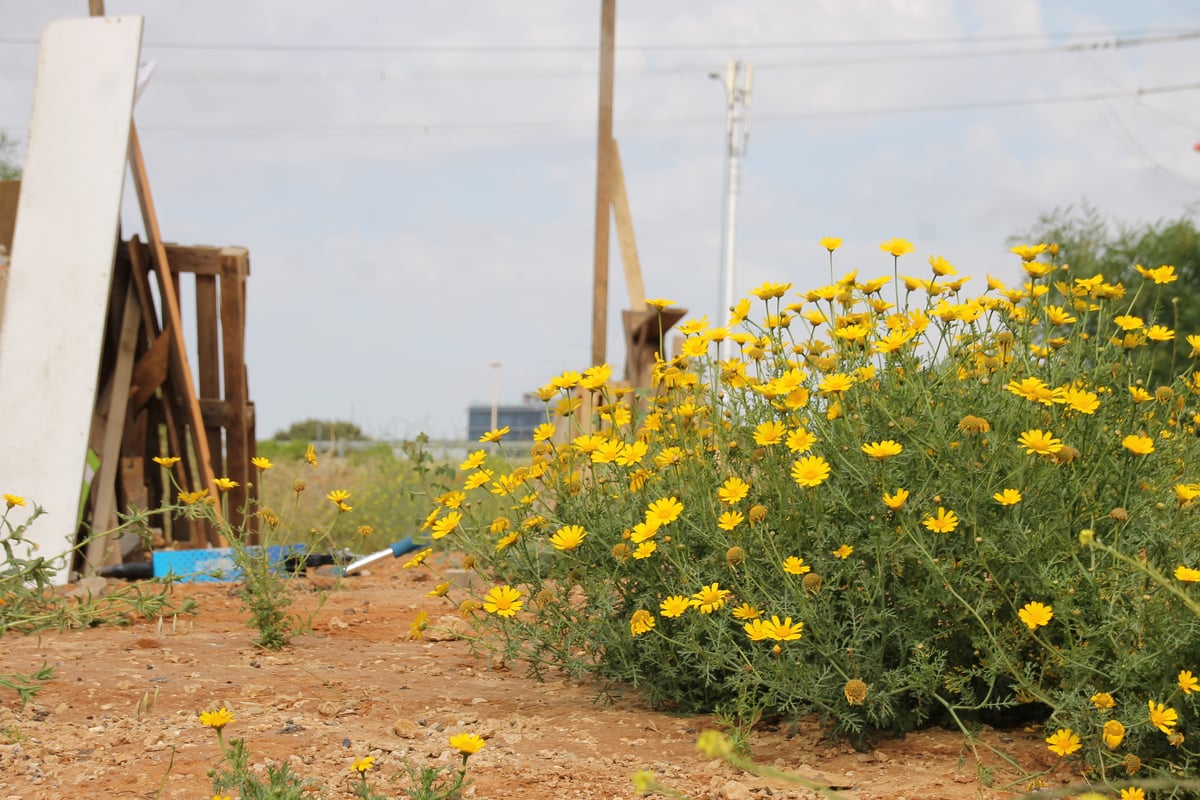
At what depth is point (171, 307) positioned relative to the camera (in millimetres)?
6996

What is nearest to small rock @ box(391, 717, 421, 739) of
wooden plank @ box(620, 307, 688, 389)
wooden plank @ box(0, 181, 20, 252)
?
wooden plank @ box(0, 181, 20, 252)

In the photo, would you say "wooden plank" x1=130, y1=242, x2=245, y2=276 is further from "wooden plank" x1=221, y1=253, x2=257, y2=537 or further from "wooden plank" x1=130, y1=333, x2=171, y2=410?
"wooden plank" x1=130, y1=333, x2=171, y2=410

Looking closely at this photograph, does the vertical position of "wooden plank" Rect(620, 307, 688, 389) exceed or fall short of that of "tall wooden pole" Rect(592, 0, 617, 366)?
it falls short

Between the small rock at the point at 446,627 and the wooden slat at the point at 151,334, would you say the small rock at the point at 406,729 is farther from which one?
the wooden slat at the point at 151,334

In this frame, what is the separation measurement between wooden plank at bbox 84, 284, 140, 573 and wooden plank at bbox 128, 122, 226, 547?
0.69 ft

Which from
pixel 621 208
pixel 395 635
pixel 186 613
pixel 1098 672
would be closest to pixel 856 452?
pixel 1098 672

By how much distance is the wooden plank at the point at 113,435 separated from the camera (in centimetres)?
659

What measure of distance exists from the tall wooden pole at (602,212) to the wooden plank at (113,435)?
12.0 feet

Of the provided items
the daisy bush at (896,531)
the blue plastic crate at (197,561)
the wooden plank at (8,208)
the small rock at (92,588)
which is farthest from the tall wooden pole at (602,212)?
the daisy bush at (896,531)

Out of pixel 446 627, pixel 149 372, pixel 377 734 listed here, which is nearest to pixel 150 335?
pixel 149 372

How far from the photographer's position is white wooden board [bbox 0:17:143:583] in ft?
19.2

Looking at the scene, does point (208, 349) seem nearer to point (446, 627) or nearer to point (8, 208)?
point (8, 208)

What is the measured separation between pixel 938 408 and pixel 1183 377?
0.88 meters

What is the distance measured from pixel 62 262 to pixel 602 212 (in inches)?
175
